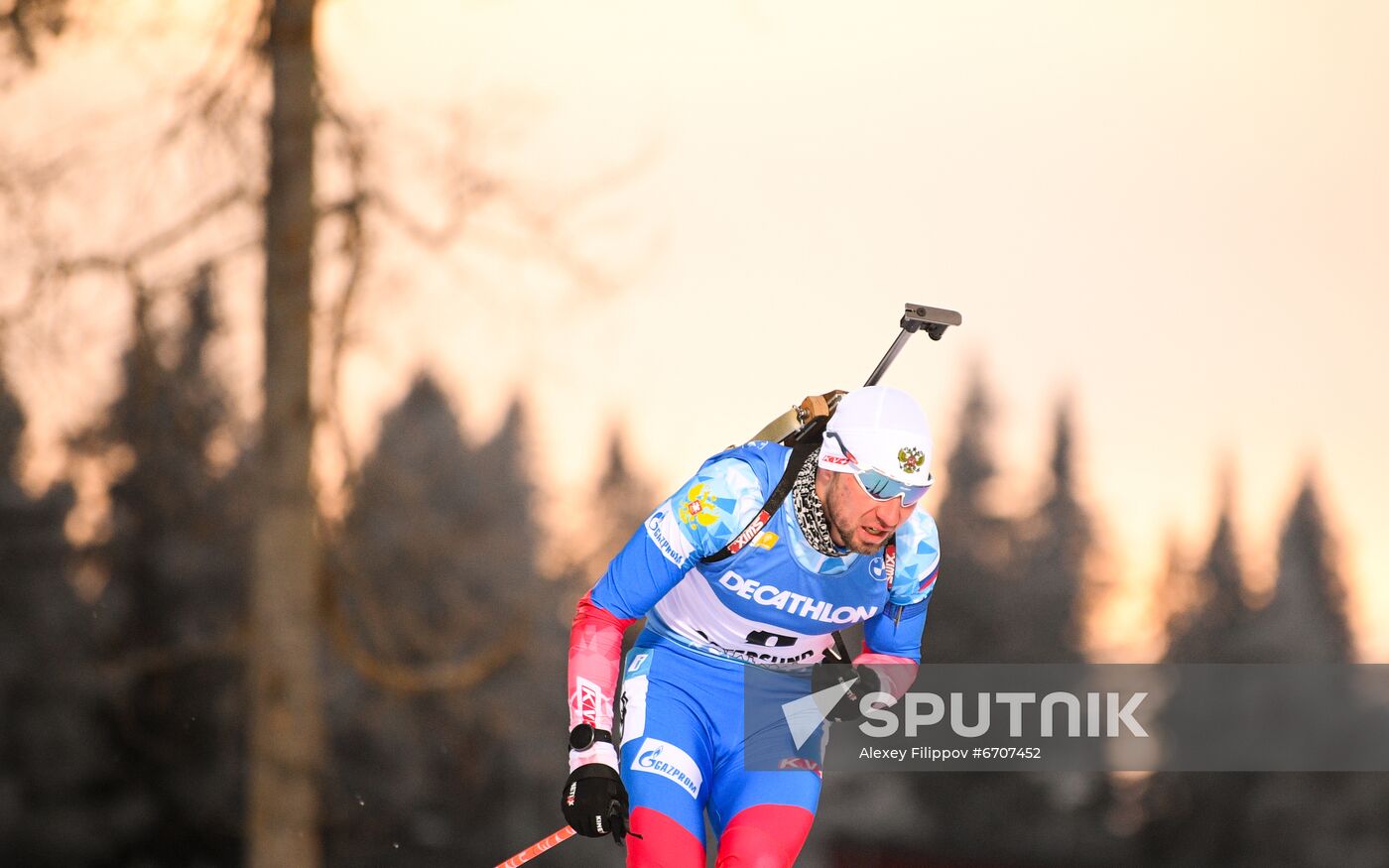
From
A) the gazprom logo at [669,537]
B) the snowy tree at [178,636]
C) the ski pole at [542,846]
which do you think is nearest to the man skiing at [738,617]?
the gazprom logo at [669,537]

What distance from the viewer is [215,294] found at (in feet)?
33.2

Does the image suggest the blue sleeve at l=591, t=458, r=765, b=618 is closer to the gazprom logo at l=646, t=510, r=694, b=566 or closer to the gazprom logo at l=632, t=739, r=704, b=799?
the gazprom logo at l=646, t=510, r=694, b=566

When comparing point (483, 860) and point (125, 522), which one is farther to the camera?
point (483, 860)

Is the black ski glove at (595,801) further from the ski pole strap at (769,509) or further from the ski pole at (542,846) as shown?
the ski pole strap at (769,509)

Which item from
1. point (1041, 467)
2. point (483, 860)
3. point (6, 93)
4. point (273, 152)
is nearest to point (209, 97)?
point (273, 152)

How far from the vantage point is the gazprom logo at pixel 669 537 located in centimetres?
425

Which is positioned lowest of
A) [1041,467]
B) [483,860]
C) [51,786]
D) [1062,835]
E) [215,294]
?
[1062,835]

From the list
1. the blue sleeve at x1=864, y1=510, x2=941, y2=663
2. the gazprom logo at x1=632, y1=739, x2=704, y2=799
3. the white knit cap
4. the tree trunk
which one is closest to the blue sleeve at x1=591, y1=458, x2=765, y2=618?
the white knit cap

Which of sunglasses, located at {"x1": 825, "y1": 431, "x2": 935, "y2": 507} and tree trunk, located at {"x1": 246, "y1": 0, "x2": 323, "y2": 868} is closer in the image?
sunglasses, located at {"x1": 825, "y1": 431, "x2": 935, "y2": 507}

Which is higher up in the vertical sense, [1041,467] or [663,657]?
[663,657]

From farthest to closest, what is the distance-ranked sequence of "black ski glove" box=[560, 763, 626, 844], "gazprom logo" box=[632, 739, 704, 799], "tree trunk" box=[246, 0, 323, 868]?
"tree trunk" box=[246, 0, 323, 868] < "gazprom logo" box=[632, 739, 704, 799] < "black ski glove" box=[560, 763, 626, 844]

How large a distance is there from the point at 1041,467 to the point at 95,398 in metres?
31.8

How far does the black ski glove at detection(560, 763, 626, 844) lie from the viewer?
4.09 m

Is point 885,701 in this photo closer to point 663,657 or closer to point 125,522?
point 663,657
